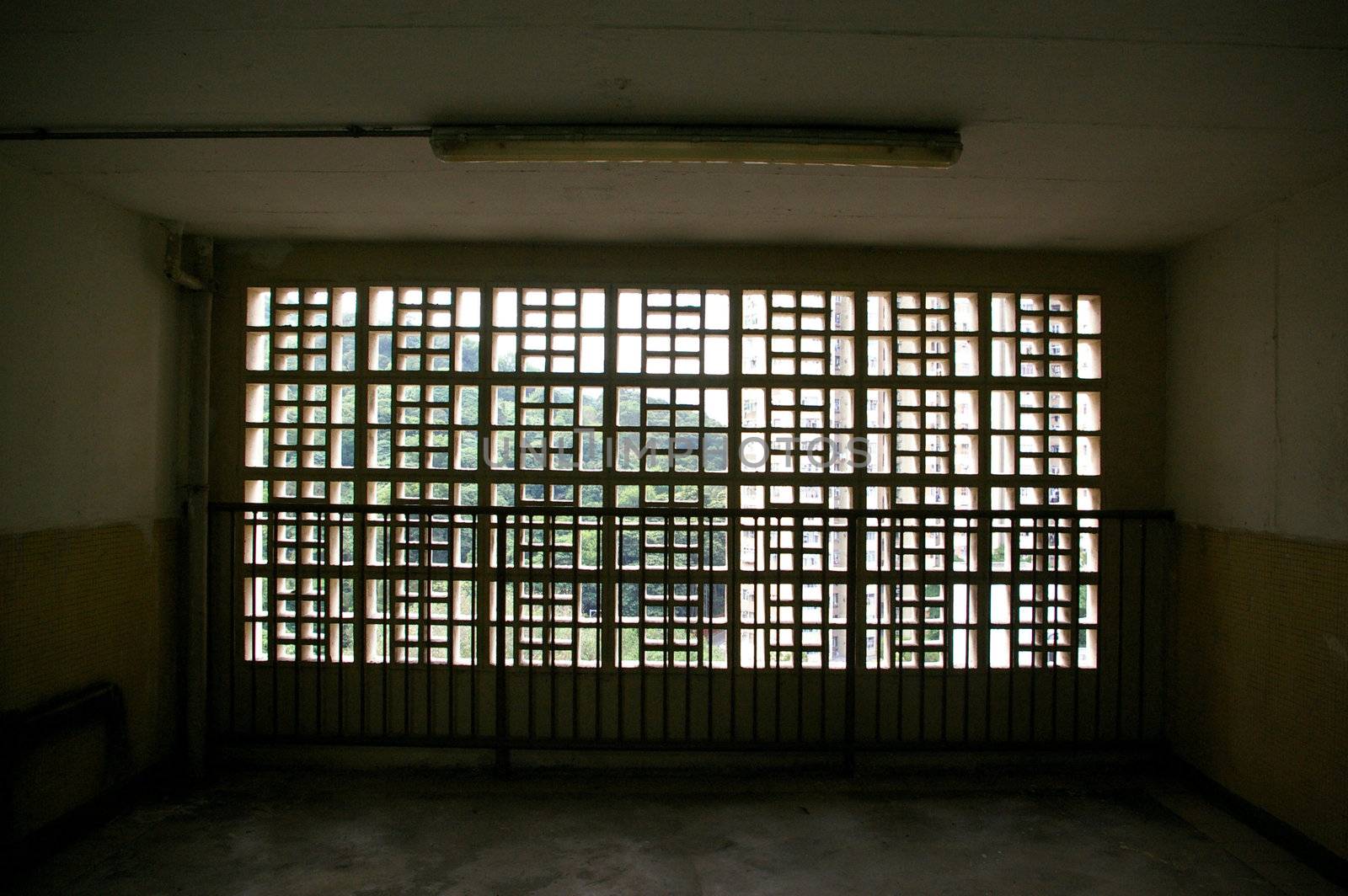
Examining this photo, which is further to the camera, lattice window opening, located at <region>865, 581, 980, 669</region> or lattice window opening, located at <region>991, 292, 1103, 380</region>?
lattice window opening, located at <region>991, 292, 1103, 380</region>

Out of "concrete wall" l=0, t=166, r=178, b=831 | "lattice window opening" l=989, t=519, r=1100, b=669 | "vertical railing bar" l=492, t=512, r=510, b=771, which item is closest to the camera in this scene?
"concrete wall" l=0, t=166, r=178, b=831

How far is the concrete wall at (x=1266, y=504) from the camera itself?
307 cm

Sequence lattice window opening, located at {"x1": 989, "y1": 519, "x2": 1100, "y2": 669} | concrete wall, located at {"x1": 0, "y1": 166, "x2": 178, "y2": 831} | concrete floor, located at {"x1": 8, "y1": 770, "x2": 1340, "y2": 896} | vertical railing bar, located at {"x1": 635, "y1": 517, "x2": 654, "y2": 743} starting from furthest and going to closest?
1. lattice window opening, located at {"x1": 989, "y1": 519, "x2": 1100, "y2": 669}
2. vertical railing bar, located at {"x1": 635, "y1": 517, "x2": 654, "y2": 743}
3. concrete wall, located at {"x1": 0, "y1": 166, "x2": 178, "y2": 831}
4. concrete floor, located at {"x1": 8, "y1": 770, "x2": 1340, "y2": 896}

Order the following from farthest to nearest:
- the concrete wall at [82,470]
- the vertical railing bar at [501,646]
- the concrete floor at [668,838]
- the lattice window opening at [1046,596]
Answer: the lattice window opening at [1046,596], the vertical railing bar at [501,646], the concrete wall at [82,470], the concrete floor at [668,838]

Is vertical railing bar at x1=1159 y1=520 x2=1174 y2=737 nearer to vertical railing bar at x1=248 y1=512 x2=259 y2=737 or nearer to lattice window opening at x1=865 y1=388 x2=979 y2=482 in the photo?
lattice window opening at x1=865 y1=388 x2=979 y2=482

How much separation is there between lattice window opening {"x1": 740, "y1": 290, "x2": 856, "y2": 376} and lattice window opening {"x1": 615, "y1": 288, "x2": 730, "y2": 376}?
5.4 inches

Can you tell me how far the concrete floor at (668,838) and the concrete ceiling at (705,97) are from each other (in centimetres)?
282

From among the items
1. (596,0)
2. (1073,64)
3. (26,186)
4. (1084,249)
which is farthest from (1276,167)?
(26,186)

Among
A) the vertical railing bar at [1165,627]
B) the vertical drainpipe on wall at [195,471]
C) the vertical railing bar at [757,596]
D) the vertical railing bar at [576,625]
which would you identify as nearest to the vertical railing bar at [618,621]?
the vertical railing bar at [576,625]

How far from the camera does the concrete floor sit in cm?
290

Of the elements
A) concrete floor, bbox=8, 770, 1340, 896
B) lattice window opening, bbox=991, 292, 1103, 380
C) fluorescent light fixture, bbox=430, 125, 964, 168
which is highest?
fluorescent light fixture, bbox=430, 125, 964, 168

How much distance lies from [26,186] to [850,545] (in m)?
4.04

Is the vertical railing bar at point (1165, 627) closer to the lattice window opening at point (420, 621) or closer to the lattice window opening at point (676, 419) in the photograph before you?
the lattice window opening at point (676, 419)

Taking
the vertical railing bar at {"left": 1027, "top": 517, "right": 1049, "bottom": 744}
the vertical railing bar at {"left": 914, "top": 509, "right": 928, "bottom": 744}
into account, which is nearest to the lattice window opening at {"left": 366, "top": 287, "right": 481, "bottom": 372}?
the vertical railing bar at {"left": 914, "top": 509, "right": 928, "bottom": 744}
